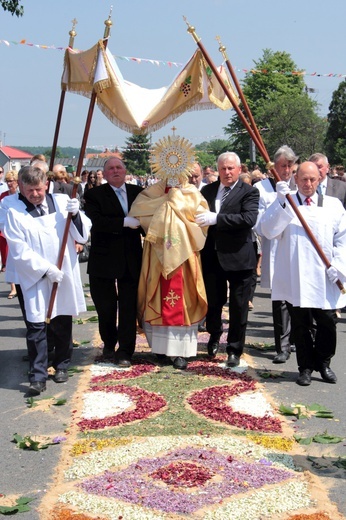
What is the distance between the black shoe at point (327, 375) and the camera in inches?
295

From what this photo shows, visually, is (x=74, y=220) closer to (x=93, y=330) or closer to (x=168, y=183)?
(x=168, y=183)

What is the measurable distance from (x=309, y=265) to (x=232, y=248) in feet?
3.09

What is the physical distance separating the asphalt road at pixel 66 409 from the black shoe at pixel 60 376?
65 mm

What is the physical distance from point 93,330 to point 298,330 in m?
3.45

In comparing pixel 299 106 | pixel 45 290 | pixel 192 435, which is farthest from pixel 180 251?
pixel 299 106

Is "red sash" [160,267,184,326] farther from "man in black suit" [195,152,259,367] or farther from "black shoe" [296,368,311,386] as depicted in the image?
"black shoe" [296,368,311,386]

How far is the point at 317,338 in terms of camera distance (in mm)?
7520

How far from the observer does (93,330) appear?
1017 centimetres

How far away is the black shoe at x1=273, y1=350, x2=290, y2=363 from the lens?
834 cm

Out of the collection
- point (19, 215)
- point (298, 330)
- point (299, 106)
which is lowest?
point (298, 330)

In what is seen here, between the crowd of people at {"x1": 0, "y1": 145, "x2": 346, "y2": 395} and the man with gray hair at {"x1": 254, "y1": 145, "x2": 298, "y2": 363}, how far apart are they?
2 centimetres

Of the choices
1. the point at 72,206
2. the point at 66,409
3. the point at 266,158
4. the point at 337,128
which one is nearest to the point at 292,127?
the point at 337,128

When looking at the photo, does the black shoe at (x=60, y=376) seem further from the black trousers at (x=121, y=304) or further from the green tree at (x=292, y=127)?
the green tree at (x=292, y=127)

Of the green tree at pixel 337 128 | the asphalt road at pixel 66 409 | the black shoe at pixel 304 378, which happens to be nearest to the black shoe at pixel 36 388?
the asphalt road at pixel 66 409
